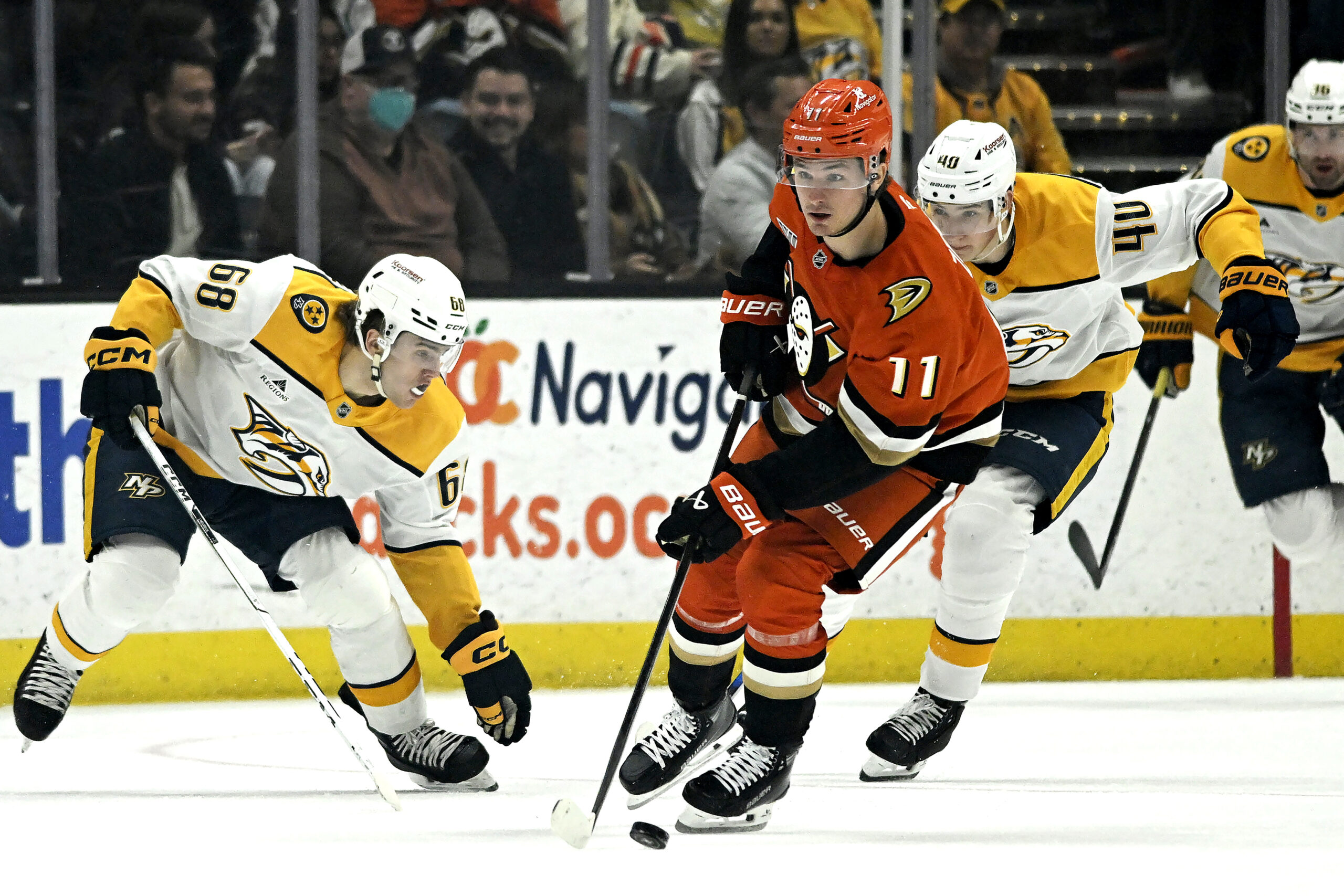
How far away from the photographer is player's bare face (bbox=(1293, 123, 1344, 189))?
172 inches

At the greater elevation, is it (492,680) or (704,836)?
(492,680)

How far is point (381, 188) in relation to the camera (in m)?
5.14

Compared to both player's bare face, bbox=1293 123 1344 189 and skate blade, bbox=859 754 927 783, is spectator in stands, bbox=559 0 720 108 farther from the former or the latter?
skate blade, bbox=859 754 927 783

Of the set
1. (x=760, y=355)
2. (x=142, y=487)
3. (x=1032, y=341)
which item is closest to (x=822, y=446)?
(x=760, y=355)

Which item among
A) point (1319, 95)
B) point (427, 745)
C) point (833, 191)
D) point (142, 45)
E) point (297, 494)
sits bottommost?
point (427, 745)

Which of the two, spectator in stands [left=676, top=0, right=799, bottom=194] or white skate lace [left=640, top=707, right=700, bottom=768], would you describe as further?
spectator in stands [left=676, top=0, right=799, bottom=194]

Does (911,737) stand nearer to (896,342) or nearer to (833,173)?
(896,342)

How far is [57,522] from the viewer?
4652 mm

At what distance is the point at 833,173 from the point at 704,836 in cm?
109

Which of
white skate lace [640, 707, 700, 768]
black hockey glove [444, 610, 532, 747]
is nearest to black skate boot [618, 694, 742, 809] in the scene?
white skate lace [640, 707, 700, 768]

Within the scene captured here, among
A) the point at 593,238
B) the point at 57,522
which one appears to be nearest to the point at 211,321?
the point at 57,522

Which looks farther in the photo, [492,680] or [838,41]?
[838,41]

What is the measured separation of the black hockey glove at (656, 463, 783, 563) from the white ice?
1.57ft

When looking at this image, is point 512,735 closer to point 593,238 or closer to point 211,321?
point 211,321
